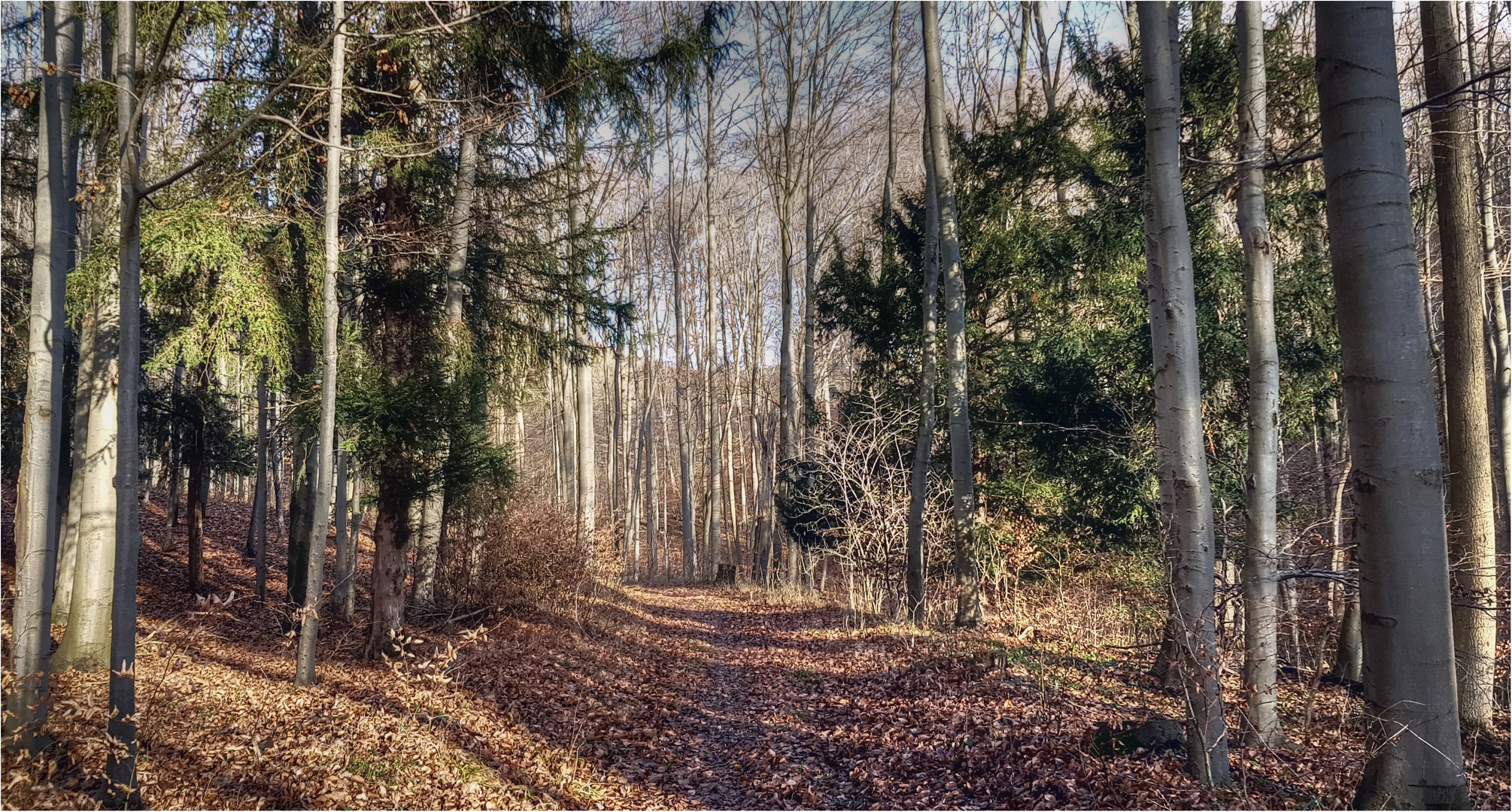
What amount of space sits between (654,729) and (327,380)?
4.25 m

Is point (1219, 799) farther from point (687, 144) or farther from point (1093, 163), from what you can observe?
point (687, 144)

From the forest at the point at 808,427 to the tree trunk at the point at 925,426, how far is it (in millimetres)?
74

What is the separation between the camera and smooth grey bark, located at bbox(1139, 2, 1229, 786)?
431cm

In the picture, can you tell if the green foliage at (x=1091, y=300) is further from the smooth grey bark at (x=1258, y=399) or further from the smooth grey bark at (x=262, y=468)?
the smooth grey bark at (x=262, y=468)

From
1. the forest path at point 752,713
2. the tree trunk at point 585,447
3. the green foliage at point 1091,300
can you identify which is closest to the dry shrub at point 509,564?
the forest path at point 752,713

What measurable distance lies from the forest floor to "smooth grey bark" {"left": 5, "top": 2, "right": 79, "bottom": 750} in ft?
1.33

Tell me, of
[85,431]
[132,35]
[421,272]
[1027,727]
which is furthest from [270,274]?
[1027,727]

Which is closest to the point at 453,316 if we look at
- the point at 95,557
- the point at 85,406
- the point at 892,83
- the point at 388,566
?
the point at 388,566

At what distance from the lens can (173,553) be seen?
15039 millimetres

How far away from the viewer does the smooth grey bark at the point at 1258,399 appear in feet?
17.5

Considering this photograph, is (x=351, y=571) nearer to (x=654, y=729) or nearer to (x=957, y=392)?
(x=654, y=729)

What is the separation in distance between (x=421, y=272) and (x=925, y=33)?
25.5 ft

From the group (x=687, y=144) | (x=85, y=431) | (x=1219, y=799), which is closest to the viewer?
(x=1219, y=799)

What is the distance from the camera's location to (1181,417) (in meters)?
4.49
